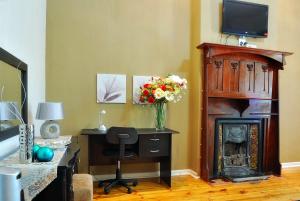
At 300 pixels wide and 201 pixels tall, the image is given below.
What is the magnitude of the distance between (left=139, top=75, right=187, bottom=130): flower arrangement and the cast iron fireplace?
3.09 feet

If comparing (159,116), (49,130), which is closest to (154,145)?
(159,116)

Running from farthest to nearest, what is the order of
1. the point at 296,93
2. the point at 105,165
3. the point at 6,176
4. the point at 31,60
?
the point at 296,93 → the point at 105,165 → the point at 31,60 → the point at 6,176

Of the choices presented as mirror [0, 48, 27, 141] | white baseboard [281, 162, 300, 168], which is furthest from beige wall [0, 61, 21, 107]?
white baseboard [281, 162, 300, 168]

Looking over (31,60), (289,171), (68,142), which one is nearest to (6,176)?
(68,142)

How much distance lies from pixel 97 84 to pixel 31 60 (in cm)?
108

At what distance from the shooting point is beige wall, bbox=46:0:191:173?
3582 mm

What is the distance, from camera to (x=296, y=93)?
15.5 feet

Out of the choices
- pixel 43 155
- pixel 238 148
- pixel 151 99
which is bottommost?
pixel 238 148

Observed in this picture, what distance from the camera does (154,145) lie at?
3.48m

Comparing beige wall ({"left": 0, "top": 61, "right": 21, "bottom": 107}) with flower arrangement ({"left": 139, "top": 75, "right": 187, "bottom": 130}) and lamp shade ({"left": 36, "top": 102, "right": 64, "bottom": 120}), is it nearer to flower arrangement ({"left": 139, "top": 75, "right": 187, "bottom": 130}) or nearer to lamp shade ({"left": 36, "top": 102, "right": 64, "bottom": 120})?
lamp shade ({"left": 36, "top": 102, "right": 64, "bottom": 120})

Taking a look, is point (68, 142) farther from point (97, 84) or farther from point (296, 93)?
point (296, 93)

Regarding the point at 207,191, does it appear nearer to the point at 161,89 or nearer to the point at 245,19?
the point at 161,89

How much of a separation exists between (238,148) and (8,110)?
3575mm

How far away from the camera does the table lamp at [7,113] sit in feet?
6.01
